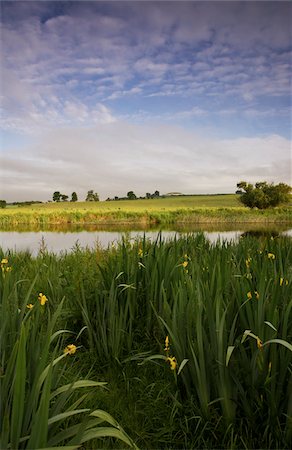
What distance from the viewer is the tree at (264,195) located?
44.4 meters

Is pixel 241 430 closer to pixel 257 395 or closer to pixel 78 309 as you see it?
pixel 257 395

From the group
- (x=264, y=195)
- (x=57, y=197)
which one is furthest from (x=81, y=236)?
(x=57, y=197)

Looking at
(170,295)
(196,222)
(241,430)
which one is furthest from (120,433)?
(196,222)

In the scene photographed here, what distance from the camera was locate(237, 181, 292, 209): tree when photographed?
146 ft

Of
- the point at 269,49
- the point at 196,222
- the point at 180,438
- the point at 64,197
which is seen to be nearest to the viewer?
the point at 180,438

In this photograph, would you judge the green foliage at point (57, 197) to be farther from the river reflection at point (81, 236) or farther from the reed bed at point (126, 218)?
the river reflection at point (81, 236)

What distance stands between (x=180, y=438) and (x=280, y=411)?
63cm

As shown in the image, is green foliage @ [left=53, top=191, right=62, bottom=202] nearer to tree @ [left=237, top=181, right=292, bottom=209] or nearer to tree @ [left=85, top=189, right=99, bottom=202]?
tree @ [left=85, top=189, right=99, bottom=202]

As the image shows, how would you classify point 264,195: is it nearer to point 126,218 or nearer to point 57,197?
point 126,218

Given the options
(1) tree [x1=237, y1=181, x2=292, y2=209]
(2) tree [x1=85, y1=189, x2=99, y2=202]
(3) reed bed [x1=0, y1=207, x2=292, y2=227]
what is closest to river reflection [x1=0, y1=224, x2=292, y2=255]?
(3) reed bed [x1=0, y1=207, x2=292, y2=227]

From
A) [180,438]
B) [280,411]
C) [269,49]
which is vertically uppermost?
[269,49]

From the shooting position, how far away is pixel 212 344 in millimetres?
2170

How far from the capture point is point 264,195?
44562mm

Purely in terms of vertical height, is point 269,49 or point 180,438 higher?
point 269,49
